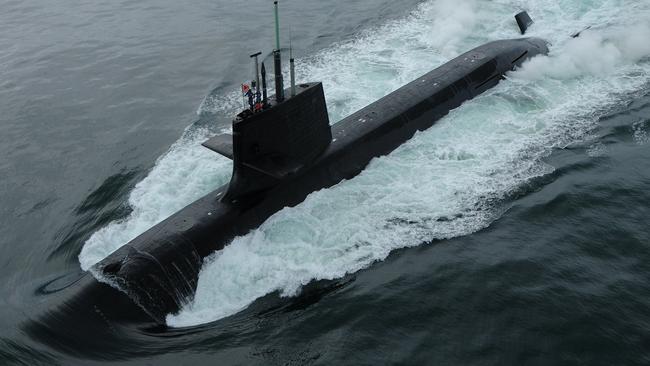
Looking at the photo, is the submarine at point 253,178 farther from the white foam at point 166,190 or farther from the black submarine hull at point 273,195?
the white foam at point 166,190

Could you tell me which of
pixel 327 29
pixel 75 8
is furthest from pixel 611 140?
pixel 75 8

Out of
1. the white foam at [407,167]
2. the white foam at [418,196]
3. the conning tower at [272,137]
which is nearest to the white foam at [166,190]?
the white foam at [407,167]

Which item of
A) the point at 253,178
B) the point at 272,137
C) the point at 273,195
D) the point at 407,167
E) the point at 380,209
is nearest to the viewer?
the point at 272,137

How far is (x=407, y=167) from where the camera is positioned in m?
15.0

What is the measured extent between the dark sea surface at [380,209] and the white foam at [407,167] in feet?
0.21

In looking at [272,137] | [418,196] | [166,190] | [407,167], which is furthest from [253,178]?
[407,167]

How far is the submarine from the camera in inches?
414

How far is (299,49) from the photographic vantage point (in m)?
25.0

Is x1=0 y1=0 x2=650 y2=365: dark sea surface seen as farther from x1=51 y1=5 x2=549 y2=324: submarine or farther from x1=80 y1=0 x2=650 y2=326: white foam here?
x1=51 y1=5 x2=549 y2=324: submarine

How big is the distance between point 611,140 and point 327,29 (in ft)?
51.5

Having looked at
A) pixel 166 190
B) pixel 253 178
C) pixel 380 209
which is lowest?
pixel 380 209

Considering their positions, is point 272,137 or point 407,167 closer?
point 272,137

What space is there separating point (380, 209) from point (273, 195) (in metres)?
2.56

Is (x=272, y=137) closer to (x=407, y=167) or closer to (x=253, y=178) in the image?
(x=253, y=178)
